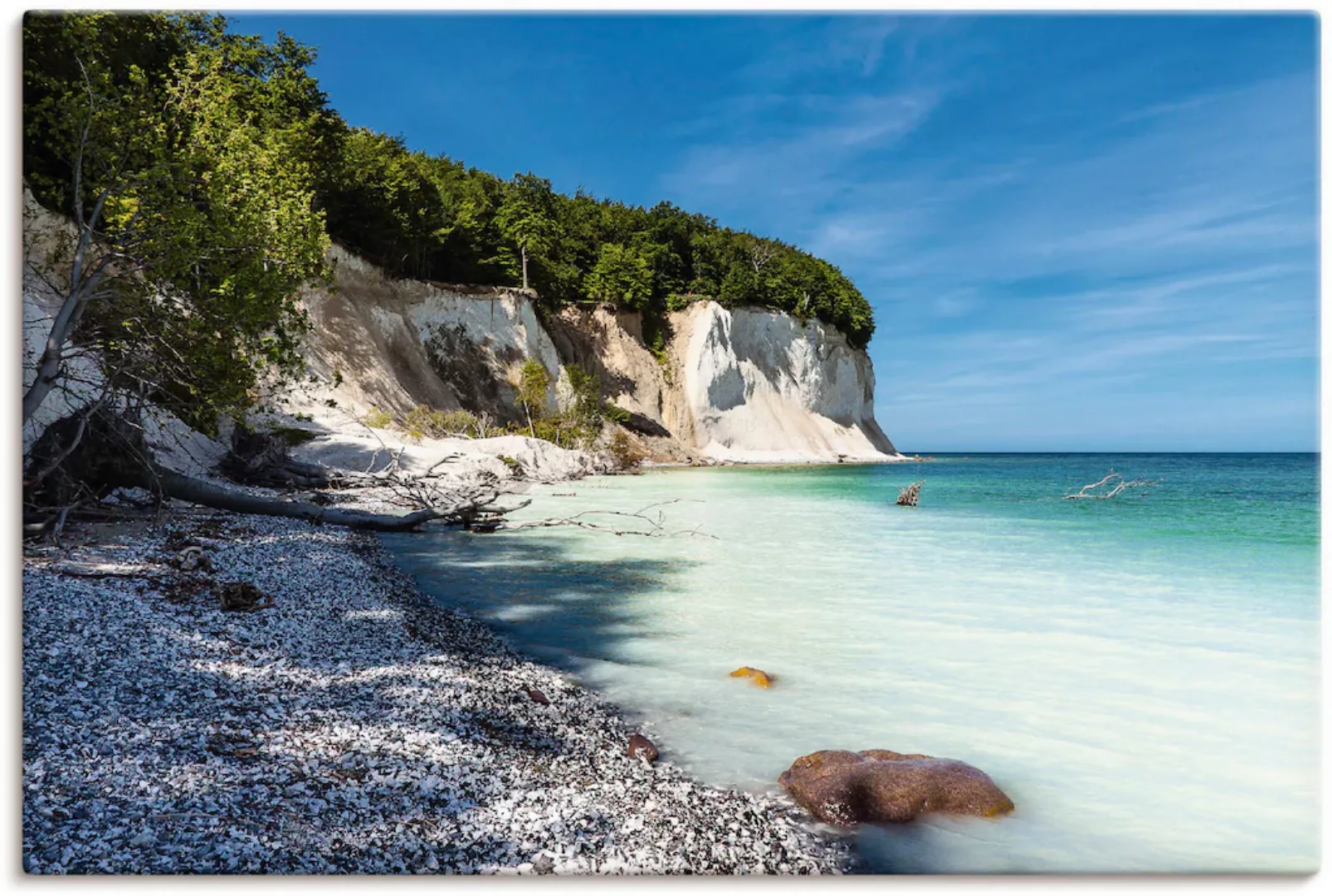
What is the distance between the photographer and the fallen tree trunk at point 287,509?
9.30m

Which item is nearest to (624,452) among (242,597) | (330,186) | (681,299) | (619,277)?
(619,277)

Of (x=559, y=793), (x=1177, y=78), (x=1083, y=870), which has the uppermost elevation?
(x=1177, y=78)

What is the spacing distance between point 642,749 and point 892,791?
1.39 m

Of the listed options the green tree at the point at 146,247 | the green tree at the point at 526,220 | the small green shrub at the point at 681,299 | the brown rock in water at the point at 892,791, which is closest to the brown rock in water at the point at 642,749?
the brown rock in water at the point at 892,791

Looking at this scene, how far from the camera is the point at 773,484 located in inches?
1191

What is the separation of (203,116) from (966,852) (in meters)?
12.0

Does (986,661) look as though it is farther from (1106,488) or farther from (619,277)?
(619,277)

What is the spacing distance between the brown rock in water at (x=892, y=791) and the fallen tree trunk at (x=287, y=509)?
7706mm

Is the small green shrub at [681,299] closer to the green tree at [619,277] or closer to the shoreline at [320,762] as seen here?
the green tree at [619,277]

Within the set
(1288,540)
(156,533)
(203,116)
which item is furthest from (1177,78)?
(1288,540)

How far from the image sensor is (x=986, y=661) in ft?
20.7

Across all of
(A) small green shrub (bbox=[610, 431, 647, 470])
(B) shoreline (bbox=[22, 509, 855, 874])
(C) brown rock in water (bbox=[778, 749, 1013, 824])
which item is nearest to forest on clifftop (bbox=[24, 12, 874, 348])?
(B) shoreline (bbox=[22, 509, 855, 874])

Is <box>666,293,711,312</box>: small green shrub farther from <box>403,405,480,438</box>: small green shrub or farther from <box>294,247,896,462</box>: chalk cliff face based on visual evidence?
<box>403,405,480,438</box>: small green shrub

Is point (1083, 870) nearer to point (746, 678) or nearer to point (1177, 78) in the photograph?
point (746, 678)
